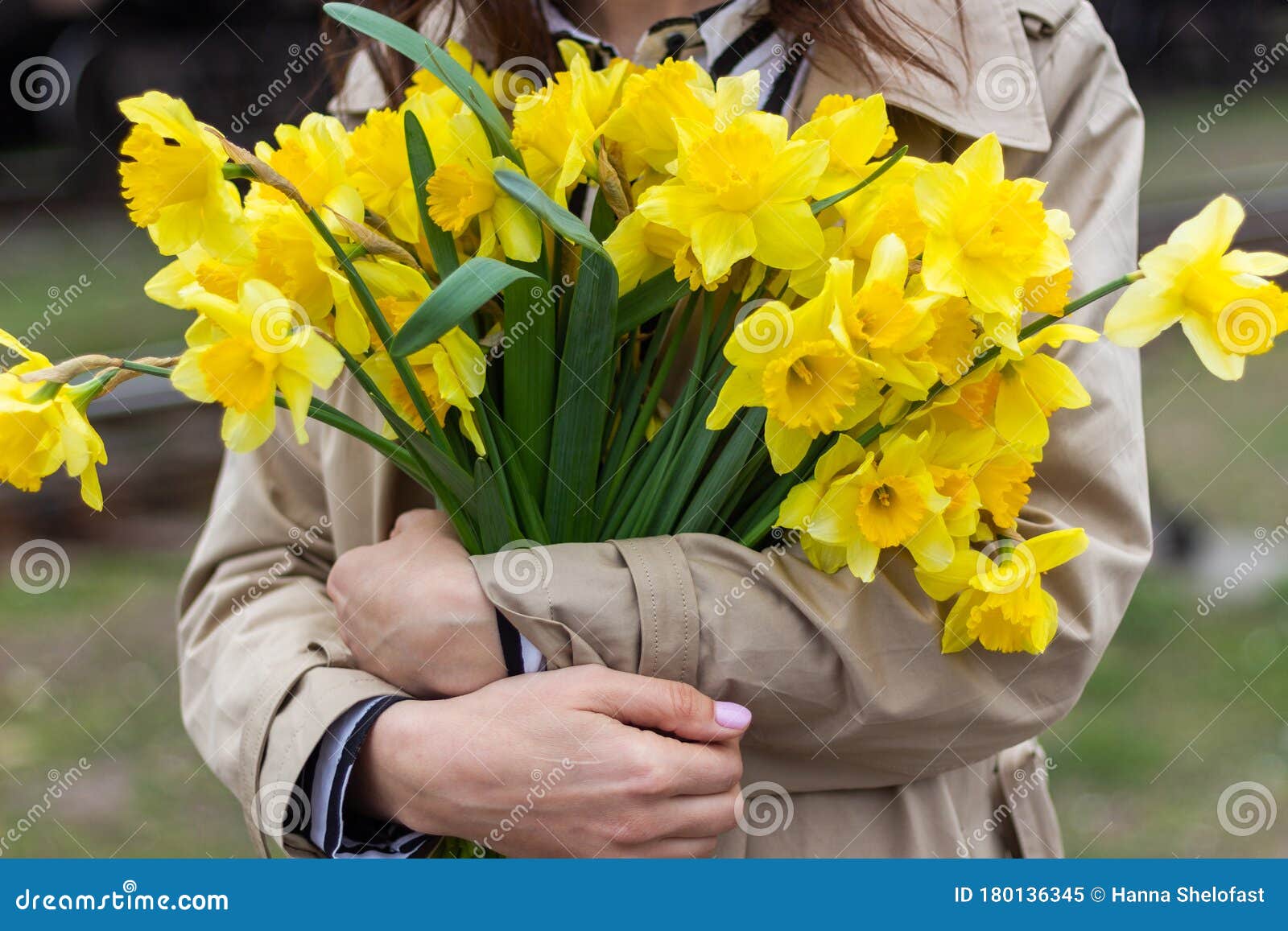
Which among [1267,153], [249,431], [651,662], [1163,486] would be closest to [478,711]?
[651,662]

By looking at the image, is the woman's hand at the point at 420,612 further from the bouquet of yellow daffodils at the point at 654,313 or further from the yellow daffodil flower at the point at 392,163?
the yellow daffodil flower at the point at 392,163

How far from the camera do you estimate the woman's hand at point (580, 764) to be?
763 millimetres

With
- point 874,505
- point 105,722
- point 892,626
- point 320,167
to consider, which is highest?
point 320,167

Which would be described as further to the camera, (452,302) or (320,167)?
(320,167)

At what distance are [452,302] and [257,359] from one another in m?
0.12

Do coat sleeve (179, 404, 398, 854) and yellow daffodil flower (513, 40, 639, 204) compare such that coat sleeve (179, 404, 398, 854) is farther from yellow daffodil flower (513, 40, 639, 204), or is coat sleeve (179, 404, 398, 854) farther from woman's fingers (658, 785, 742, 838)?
yellow daffodil flower (513, 40, 639, 204)

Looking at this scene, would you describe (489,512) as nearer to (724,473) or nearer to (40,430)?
(724,473)

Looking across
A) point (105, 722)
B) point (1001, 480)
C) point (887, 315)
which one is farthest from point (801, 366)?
point (105, 722)

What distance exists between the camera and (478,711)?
79 cm

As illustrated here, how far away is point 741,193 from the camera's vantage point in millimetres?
651

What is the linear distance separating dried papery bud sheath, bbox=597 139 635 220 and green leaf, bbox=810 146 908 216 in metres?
0.12

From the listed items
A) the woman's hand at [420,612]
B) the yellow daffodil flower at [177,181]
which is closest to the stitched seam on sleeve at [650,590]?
the woman's hand at [420,612]

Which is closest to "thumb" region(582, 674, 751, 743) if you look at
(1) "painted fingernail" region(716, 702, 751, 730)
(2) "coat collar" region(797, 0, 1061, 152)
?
(1) "painted fingernail" region(716, 702, 751, 730)

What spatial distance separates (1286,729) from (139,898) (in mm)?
2669
